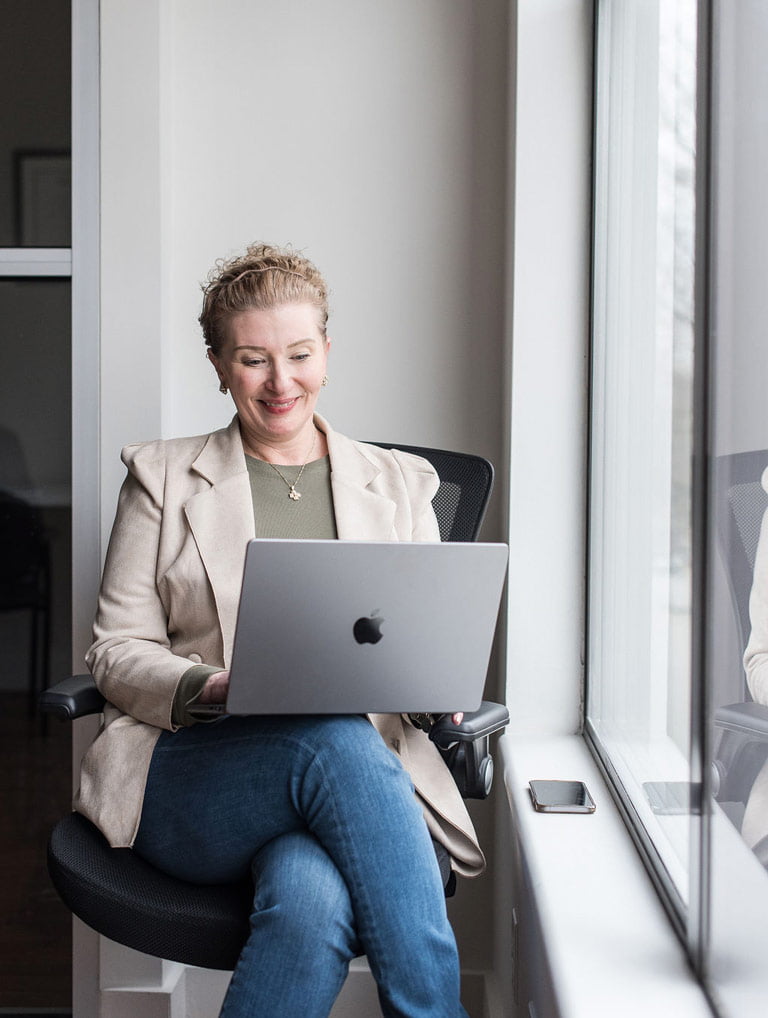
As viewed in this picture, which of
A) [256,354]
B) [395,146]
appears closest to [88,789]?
[256,354]

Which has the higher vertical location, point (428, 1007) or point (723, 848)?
point (723, 848)

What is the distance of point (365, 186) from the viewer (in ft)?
7.41

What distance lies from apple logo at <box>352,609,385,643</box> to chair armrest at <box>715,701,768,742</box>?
40 centimetres

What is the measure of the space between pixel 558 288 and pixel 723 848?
1275 mm

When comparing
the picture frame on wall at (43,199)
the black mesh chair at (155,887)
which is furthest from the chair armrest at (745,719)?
the picture frame on wall at (43,199)

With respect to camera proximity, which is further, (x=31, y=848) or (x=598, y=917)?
(x=31, y=848)

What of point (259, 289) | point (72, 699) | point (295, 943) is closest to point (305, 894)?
point (295, 943)

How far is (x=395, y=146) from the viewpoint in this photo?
2252 millimetres

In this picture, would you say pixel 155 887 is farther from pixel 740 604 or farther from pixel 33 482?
pixel 33 482

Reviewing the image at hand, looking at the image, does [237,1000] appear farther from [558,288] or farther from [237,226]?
[237,226]

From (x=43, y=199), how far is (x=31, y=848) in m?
1.45

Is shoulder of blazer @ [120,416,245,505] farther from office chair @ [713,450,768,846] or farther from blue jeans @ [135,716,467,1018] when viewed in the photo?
office chair @ [713,450,768,846]

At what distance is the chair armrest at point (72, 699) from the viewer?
1.53 metres

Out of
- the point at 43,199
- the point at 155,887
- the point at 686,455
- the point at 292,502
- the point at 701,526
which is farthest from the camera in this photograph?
the point at 43,199
